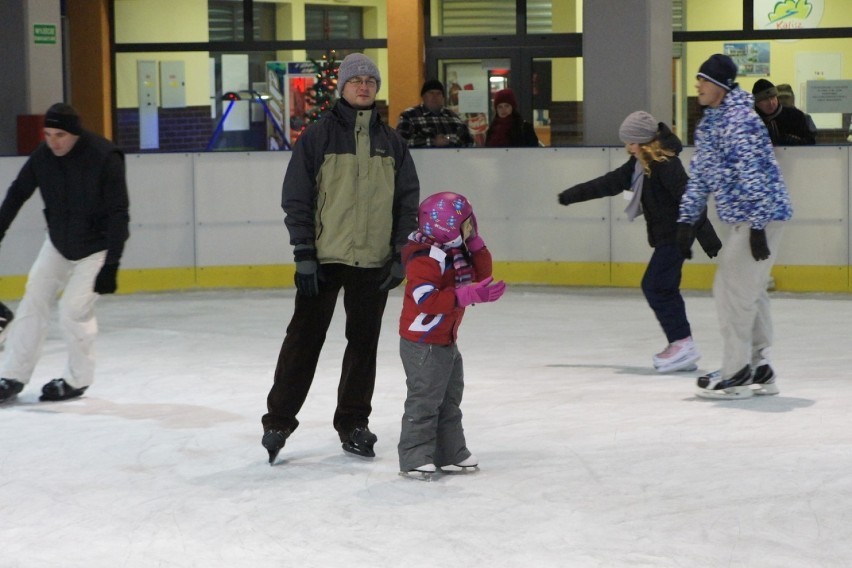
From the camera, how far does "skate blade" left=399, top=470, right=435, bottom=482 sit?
509cm

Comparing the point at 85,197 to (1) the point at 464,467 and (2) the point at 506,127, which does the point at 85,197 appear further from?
(2) the point at 506,127

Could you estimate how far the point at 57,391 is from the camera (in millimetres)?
6863

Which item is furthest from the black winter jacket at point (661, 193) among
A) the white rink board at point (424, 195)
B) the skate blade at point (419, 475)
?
the white rink board at point (424, 195)

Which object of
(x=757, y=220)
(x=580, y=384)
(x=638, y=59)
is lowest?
(x=580, y=384)

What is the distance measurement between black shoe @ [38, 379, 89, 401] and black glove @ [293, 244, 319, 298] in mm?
2142

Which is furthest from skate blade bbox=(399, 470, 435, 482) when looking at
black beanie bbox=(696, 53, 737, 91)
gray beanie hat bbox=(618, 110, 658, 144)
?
gray beanie hat bbox=(618, 110, 658, 144)

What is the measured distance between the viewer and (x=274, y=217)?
1166 centimetres

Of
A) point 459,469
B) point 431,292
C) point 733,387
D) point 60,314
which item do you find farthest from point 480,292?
point 60,314

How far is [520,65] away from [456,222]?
11900 mm

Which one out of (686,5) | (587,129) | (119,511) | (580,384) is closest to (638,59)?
(587,129)

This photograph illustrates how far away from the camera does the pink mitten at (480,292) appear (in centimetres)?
480

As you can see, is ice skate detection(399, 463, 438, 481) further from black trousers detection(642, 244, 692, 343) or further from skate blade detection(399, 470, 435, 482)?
black trousers detection(642, 244, 692, 343)

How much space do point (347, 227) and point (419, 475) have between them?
90cm

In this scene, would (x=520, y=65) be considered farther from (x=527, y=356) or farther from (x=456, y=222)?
(x=456, y=222)
